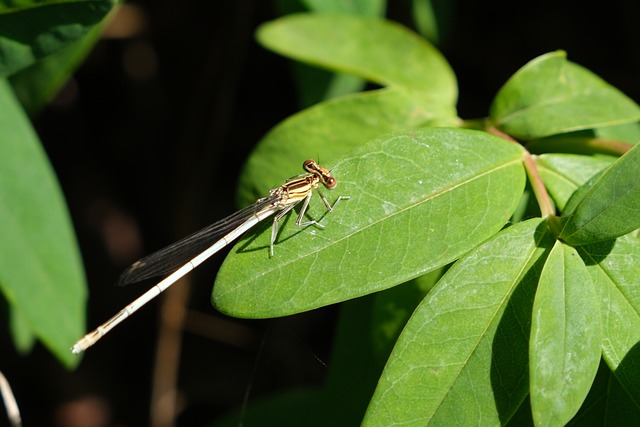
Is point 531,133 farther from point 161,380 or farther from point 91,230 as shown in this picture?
point 91,230

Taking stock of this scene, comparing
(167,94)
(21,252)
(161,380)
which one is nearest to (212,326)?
(161,380)

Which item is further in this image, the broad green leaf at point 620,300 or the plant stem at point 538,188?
the plant stem at point 538,188

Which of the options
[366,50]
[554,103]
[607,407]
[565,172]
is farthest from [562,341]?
[366,50]

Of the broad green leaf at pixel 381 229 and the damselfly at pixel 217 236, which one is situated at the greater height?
the broad green leaf at pixel 381 229

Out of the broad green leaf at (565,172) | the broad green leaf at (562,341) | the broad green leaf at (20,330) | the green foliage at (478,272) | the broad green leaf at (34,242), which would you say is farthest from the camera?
the broad green leaf at (20,330)

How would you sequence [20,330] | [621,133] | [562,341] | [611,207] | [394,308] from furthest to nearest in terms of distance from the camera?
[20,330]
[621,133]
[394,308]
[611,207]
[562,341]

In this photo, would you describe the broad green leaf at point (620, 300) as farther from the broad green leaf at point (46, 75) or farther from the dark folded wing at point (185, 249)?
the broad green leaf at point (46, 75)

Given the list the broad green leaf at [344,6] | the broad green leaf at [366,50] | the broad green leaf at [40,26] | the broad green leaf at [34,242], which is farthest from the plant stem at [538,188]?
the broad green leaf at [34,242]

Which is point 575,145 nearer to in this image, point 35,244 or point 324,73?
point 324,73
